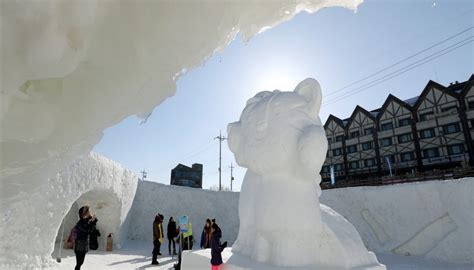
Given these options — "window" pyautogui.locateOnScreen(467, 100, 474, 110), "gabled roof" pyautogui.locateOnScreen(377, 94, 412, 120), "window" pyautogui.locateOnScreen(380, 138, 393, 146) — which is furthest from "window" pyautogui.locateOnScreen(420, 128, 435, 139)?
"window" pyautogui.locateOnScreen(467, 100, 474, 110)

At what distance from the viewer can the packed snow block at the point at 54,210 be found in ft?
15.4

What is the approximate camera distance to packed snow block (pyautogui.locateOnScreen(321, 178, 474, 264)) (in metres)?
7.40

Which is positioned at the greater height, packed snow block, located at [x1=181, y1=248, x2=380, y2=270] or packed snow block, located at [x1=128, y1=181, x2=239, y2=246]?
packed snow block, located at [x1=128, y1=181, x2=239, y2=246]

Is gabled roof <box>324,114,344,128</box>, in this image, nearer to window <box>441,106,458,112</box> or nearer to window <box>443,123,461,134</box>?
window <box>441,106,458,112</box>

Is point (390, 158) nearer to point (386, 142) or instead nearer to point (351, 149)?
point (386, 142)

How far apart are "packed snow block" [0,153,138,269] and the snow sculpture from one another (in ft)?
7.44

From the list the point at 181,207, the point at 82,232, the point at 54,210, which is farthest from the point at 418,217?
the point at 54,210

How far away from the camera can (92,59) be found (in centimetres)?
91

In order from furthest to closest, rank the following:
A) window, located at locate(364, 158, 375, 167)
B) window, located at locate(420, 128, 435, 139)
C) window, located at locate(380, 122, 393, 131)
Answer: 1. window, located at locate(364, 158, 375, 167)
2. window, located at locate(380, 122, 393, 131)
3. window, located at locate(420, 128, 435, 139)

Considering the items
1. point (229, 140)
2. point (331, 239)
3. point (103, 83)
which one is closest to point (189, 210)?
point (229, 140)

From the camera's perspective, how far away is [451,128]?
1697cm

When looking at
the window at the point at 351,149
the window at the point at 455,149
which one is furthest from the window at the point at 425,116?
the window at the point at 351,149

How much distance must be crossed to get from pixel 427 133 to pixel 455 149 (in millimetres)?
1895

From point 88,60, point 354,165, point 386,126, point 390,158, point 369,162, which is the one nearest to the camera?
point 88,60
